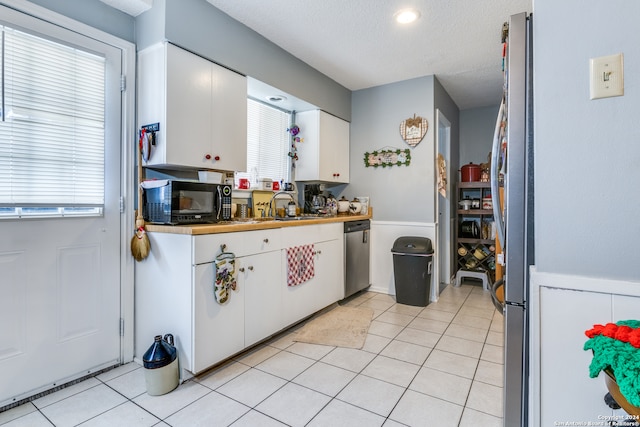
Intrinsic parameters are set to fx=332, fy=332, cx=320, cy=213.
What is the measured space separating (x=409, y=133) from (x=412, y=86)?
541 mm

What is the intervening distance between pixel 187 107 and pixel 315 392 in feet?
6.56

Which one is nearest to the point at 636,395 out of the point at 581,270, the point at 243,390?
the point at 581,270

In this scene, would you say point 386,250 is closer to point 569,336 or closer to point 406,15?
point 406,15

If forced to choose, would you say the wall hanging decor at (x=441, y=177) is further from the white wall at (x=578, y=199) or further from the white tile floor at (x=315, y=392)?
the white wall at (x=578, y=199)

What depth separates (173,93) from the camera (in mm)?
2176

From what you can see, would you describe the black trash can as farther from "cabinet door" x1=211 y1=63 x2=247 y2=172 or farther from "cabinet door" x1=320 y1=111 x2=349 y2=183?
"cabinet door" x1=211 y1=63 x2=247 y2=172

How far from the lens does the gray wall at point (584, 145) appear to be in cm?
92

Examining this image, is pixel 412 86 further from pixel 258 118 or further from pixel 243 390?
pixel 243 390

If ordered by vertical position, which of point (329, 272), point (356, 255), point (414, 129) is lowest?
point (329, 272)

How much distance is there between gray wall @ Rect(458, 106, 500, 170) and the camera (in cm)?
502

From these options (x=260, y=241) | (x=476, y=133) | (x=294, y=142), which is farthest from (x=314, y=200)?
(x=476, y=133)

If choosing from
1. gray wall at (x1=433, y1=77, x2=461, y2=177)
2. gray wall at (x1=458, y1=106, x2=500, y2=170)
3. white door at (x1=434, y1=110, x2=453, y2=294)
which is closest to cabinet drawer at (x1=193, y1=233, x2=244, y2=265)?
gray wall at (x1=433, y1=77, x2=461, y2=177)

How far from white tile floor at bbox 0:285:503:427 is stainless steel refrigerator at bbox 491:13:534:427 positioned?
2.05 ft

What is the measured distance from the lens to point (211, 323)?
206cm
